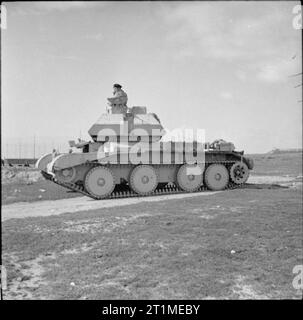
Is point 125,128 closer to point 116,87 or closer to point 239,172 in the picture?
point 116,87

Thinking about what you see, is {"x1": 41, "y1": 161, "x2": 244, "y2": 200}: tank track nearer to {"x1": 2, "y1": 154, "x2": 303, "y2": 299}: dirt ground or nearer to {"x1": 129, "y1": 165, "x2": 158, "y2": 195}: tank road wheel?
{"x1": 129, "y1": 165, "x2": 158, "y2": 195}: tank road wheel

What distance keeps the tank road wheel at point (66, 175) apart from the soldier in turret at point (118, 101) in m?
3.54

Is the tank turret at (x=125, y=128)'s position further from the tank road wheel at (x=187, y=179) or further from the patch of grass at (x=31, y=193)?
the patch of grass at (x=31, y=193)

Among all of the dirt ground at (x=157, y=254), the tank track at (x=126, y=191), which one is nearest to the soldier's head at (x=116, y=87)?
the tank track at (x=126, y=191)

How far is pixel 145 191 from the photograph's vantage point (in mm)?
17938

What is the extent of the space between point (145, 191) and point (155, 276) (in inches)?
474

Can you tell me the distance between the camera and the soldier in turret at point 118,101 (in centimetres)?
1736

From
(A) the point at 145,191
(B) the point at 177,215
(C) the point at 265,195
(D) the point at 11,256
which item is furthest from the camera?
(A) the point at 145,191

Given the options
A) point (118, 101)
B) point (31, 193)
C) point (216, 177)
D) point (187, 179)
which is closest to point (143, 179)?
point (187, 179)

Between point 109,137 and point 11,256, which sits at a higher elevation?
point 109,137

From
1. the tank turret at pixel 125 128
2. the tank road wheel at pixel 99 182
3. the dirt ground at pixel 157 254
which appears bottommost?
the dirt ground at pixel 157 254
